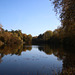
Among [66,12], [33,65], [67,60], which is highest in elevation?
[66,12]

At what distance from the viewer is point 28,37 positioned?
104 m

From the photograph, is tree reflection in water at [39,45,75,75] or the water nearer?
tree reflection in water at [39,45,75,75]

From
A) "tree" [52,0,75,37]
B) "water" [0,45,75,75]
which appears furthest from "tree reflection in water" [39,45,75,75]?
"tree" [52,0,75,37]

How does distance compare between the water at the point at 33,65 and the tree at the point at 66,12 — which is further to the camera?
the water at the point at 33,65

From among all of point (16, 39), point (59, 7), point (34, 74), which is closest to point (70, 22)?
point (59, 7)

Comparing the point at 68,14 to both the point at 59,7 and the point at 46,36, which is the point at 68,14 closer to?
the point at 59,7

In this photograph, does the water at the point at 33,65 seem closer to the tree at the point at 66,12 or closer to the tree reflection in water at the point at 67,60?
the tree reflection in water at the point at 67,60

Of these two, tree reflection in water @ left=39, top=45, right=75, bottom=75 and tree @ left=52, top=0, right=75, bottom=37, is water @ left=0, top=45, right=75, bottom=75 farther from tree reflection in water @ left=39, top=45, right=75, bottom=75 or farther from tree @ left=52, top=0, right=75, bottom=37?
tree @ left=52, top=0, right=75, bottom=37

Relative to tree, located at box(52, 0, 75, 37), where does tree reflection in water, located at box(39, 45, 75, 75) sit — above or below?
below

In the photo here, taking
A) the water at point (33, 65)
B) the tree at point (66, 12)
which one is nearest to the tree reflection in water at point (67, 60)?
the water at point (33, 65)

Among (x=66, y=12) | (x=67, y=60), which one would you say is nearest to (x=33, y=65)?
(x=67, y=60)

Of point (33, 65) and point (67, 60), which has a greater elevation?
point (67, 60)

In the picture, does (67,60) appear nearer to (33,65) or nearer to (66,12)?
(33,65)

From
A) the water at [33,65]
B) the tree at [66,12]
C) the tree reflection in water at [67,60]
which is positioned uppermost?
the tree at [66,12]
